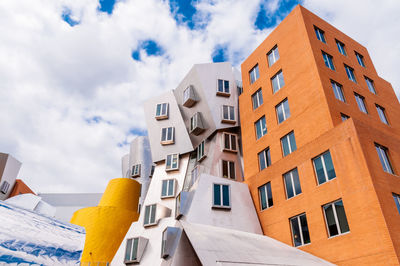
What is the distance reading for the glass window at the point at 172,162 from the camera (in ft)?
94.3

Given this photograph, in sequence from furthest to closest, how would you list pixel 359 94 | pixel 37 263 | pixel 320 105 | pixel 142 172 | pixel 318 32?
pixel 142 172 < pixel 318 32 < pixel 359 94 < pixel 320 105 < pixel 37 263

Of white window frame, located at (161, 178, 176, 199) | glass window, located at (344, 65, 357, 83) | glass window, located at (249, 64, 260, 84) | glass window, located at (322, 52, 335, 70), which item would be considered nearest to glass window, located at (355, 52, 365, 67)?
glass window, located at (344, 65, 357, 83)

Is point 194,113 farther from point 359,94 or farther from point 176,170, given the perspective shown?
point 359,94

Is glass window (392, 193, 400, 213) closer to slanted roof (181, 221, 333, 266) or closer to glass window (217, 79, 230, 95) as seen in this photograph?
slanted roof (181, 221, 333, 266)

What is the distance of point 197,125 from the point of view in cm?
2706

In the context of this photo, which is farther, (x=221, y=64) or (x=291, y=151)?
(x=221, y=64)

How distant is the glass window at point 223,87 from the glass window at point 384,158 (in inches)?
607

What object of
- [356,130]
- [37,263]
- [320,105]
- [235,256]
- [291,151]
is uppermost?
[320,105]

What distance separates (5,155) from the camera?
39.5 m

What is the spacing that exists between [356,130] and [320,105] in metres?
3.39

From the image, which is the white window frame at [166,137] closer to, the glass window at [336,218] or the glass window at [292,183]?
the glass window at [292,183]

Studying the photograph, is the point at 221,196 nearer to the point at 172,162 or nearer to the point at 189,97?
the point at 172,162

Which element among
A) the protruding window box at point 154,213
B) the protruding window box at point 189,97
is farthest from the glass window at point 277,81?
the protruding window box at point 154,213

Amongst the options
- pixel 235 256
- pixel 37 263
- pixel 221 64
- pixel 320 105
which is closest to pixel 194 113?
pixel 221 64
